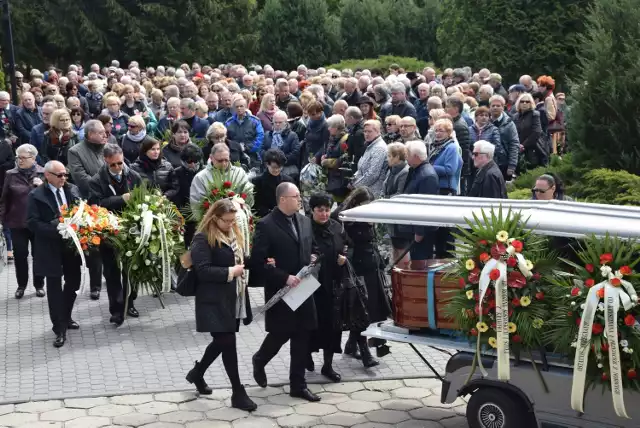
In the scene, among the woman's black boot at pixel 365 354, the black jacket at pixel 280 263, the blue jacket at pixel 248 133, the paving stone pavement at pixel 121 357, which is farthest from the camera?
Result: the blue jacket at pixel 248 133

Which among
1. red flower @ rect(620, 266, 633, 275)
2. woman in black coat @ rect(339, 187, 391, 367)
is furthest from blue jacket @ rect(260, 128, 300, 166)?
red flower @ rect(620, 266, 633, 275)

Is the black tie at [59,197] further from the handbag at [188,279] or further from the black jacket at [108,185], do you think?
the handbag at [188,279]

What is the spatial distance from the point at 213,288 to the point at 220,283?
70mm

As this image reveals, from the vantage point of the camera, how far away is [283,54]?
40.6 metres

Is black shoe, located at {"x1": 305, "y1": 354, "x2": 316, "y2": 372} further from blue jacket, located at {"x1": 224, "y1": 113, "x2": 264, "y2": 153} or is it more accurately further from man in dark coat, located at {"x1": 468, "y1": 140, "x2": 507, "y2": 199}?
blue jacket, located at {"x1": 224, "y1": 113, "x2": 264, "y2": 153}

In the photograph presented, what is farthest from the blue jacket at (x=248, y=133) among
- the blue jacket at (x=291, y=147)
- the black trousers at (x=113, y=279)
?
the black trousers at (x=113, y=279)

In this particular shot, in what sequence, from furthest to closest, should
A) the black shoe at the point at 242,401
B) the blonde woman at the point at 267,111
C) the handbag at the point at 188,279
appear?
the blonde woman at the point at 267,111 → the black shoe at the point at 242,401 → the handbag at the point at 188,279

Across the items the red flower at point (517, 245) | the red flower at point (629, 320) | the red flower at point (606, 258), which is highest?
the red flower at point (517, 245)

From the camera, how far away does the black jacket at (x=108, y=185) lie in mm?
11000

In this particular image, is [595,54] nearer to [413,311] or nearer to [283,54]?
[413,311]

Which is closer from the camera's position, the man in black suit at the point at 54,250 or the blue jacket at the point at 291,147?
the man in black suit at the point at 54,250

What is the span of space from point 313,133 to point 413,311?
692 cm

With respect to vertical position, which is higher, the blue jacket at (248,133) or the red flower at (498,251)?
the blue jacket at (248,133)

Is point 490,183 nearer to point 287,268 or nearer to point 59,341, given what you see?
point 287,268
